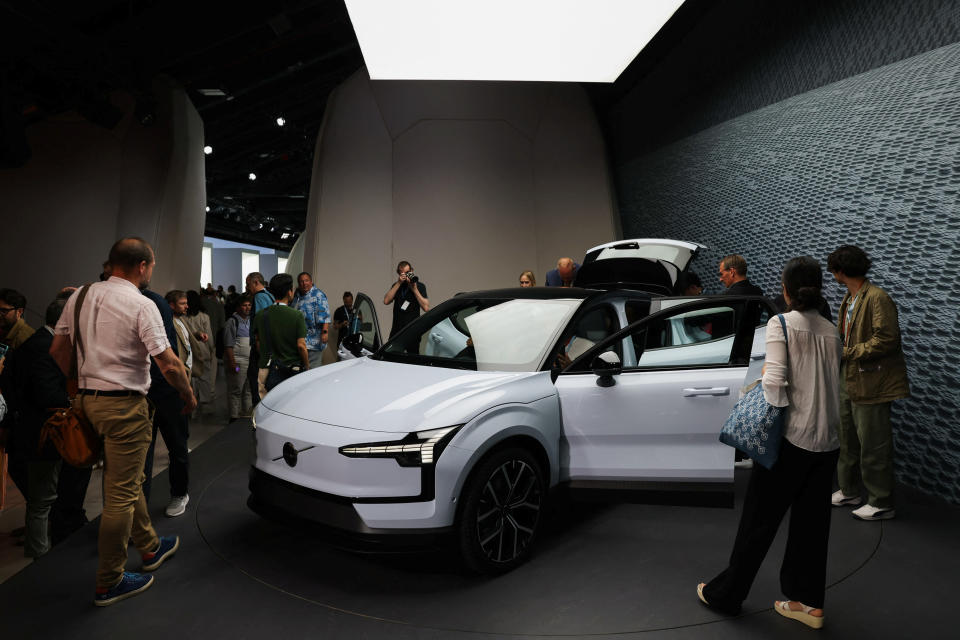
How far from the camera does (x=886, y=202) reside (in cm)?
429

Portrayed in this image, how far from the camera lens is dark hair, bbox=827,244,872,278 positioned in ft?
10.6

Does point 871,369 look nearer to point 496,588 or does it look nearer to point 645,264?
point 645,264

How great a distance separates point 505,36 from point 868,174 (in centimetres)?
374

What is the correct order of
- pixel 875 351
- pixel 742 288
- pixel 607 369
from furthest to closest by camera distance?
pixel 742 288 < pixel 875 351 < pixel 607 369

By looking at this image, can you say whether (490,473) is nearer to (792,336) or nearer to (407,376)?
(407,376)

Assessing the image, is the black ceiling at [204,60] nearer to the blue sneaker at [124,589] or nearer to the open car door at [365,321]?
the open car door at [365,321]

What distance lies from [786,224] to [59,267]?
34.4 feet

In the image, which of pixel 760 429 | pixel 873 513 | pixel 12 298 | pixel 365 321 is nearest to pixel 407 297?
pixel 365 321

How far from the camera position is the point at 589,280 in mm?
5391

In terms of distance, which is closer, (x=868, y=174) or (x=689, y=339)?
(x=689, y=339)

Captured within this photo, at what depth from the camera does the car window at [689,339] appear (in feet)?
10.2

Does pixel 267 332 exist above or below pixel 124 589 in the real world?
above

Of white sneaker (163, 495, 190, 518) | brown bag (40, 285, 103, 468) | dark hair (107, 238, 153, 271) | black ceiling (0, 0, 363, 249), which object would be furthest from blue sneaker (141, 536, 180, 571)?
black ceiling (0, 0, 363, 249)

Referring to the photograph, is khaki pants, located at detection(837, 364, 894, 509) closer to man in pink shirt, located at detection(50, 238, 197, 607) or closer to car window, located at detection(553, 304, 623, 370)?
car window, located at detection(553, 304, 623, 370)
